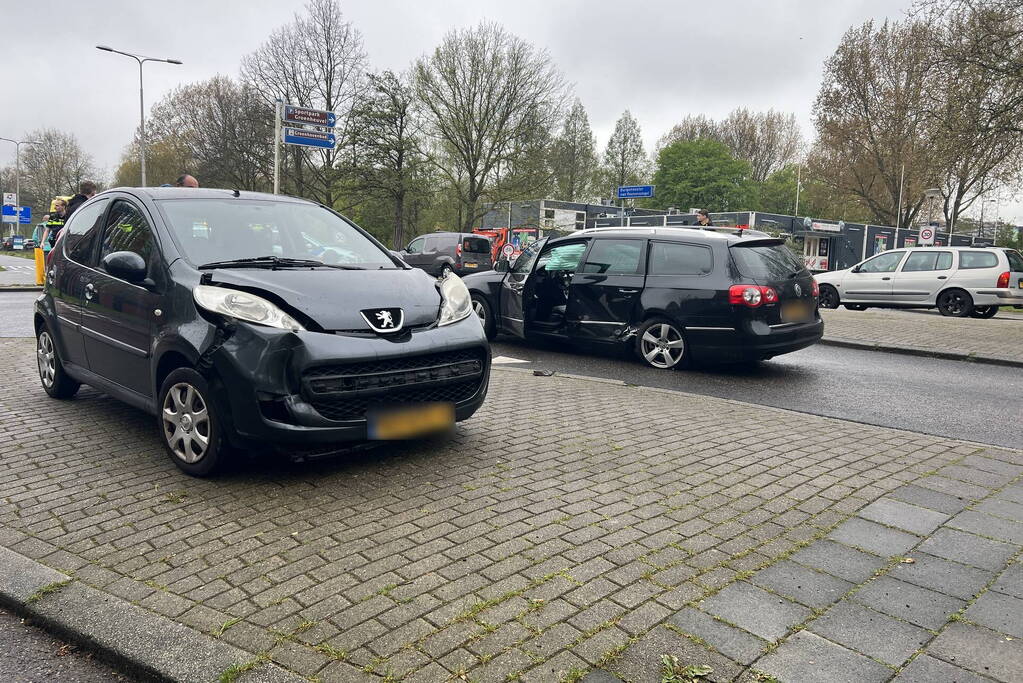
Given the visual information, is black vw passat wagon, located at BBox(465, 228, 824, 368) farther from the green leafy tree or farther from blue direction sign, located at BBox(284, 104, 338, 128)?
the green leafy tree

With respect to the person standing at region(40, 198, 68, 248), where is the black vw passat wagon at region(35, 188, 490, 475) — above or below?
below

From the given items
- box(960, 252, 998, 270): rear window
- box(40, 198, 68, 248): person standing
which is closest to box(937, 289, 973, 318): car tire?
box(960, 252, 998, 270): rear window

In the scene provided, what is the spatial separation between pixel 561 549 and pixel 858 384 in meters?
6.02

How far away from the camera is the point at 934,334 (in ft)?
40.8

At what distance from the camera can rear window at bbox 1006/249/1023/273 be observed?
16.8 meters

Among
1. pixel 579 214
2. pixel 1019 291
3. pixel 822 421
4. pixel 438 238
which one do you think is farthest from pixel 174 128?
pixel 822 421

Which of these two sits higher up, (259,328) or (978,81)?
(978,81)

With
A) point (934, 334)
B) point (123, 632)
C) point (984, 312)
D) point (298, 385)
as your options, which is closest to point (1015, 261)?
point (984, 312)

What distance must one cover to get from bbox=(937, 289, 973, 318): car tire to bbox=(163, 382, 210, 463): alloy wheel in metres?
17.1

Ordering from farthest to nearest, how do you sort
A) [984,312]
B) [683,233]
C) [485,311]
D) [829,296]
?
1. [829,296]
2. [984,312]
3. [485,311]
4. [683,233]

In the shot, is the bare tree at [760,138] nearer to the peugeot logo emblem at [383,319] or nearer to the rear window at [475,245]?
the rear window at [475,245]

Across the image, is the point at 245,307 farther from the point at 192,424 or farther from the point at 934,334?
the point at 934,334

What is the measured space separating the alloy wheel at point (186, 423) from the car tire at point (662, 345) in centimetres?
578

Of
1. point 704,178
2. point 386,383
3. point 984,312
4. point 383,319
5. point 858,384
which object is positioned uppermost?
point 704,178
